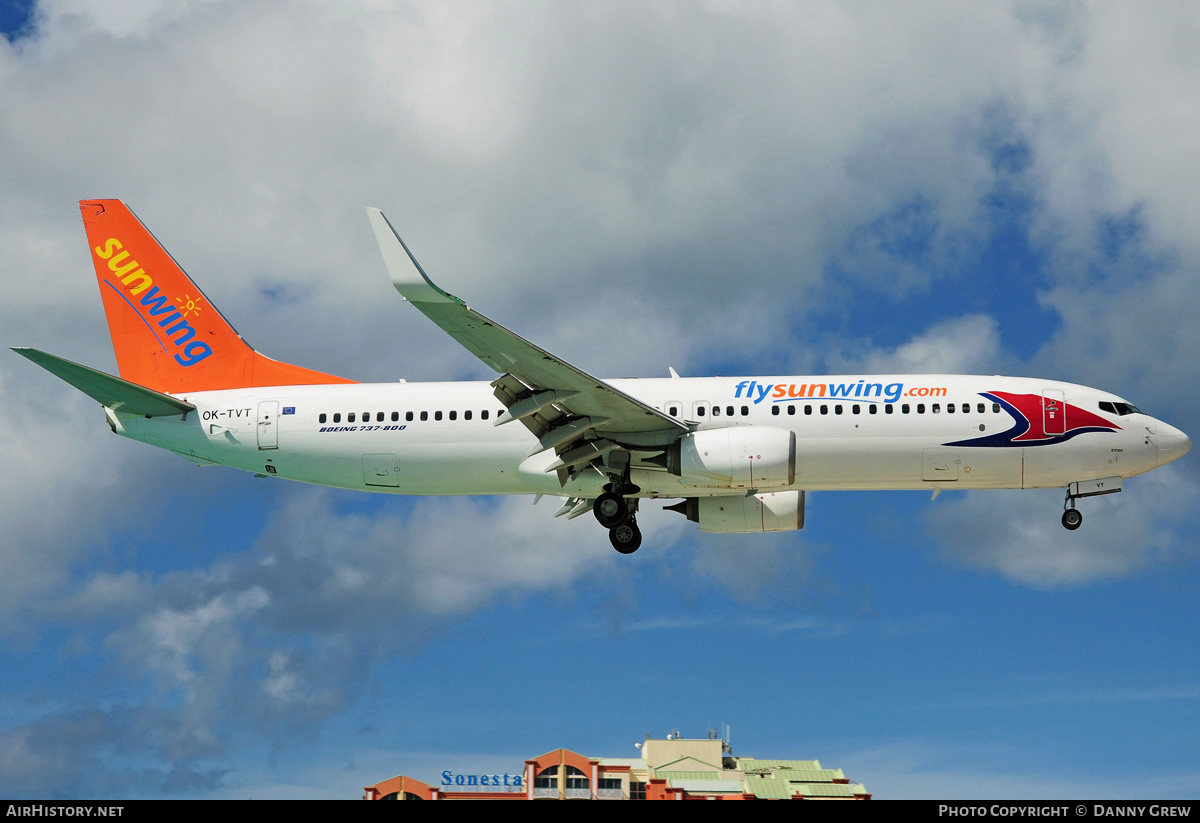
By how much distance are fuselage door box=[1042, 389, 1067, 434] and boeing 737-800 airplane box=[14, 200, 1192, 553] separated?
0.13 ft

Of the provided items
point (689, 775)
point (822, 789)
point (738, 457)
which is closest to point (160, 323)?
Result: point (738, 457)

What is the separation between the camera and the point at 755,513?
37344 mm

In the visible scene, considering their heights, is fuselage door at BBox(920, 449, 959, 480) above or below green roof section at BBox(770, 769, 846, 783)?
above

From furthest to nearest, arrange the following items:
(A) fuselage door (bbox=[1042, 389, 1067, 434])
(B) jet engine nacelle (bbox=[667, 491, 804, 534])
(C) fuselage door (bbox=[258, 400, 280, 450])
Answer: (B) jet engine nacelle (bbox=[667, 491, 804, 534])
(C) fuselage door (bbox=[258, 400, 280, 450])
(A) fuselage door (bbox=[1042, 389, 1067, 434])

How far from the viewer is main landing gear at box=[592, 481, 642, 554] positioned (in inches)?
1379

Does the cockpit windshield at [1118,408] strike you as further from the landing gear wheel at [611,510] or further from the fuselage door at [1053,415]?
the landing gear wheel at [611,510]

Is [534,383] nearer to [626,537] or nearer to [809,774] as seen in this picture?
[626,537]

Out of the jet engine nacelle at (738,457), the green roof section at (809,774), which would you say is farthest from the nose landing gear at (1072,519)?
the green roof section at (809,774)

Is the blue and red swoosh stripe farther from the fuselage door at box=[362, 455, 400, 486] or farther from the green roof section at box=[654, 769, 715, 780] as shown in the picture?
the green roof section at box=[654, 769, 715, 780]

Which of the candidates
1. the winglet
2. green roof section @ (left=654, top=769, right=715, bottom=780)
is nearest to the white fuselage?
the winglet

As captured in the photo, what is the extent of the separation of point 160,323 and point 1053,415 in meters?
28.3

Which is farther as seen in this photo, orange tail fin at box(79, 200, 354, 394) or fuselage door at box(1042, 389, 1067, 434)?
orange tail fin at box(79, 200, 354, 394)
